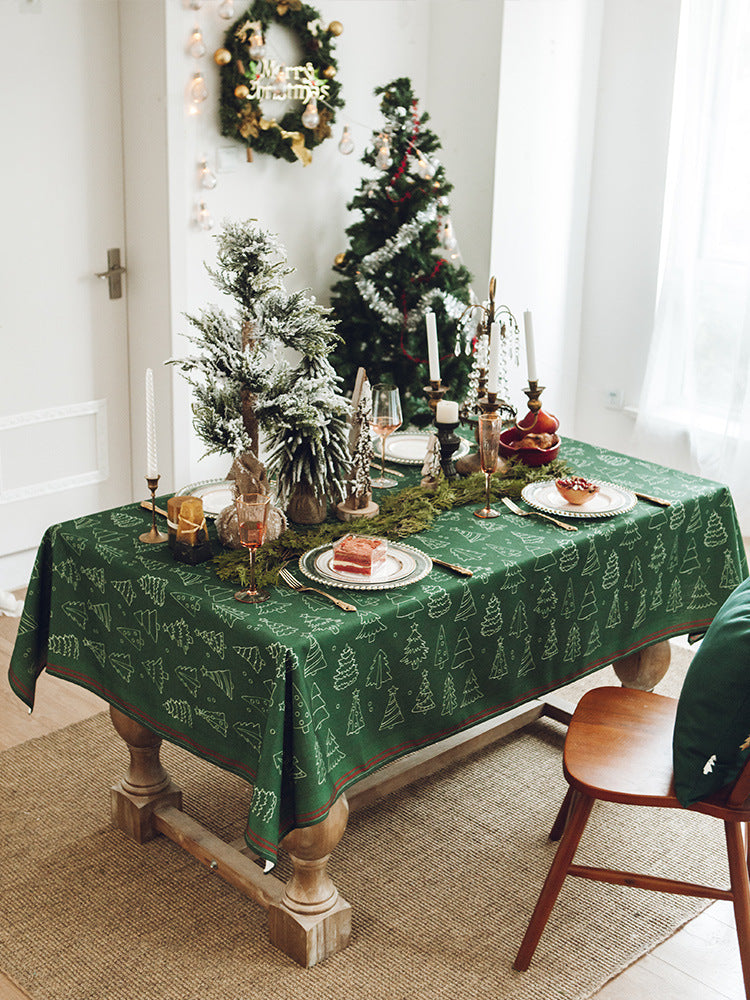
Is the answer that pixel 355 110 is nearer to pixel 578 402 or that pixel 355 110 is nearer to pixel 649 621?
pixel 578 402

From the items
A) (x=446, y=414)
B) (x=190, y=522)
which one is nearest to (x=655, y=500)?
(x=446, y=414)

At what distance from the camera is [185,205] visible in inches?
155

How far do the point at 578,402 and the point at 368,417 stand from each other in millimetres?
2927

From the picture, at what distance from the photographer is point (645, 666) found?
2832mm

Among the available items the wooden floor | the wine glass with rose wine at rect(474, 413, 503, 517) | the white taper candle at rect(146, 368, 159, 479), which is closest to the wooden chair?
the wooden floor

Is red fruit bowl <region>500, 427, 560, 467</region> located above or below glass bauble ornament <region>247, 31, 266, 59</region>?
below

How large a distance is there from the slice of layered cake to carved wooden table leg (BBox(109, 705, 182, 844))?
670 millimetres

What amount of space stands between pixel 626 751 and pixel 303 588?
27.7 inches

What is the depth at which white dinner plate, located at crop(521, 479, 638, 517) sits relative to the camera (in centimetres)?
253

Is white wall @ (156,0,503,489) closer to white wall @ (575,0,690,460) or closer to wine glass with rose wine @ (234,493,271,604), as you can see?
white wall @ (575,0,690,460)

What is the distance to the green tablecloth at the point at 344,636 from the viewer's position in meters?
1.95

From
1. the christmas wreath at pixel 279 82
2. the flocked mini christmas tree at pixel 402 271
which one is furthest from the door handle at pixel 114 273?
the flocked mini christmas tree at pixel 402 271

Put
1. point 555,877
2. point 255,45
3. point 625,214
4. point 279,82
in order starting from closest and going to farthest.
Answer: point 555,877
point 255,45
point 279,82
point 625,214

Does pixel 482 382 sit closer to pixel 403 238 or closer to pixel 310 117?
pixel 403 238
